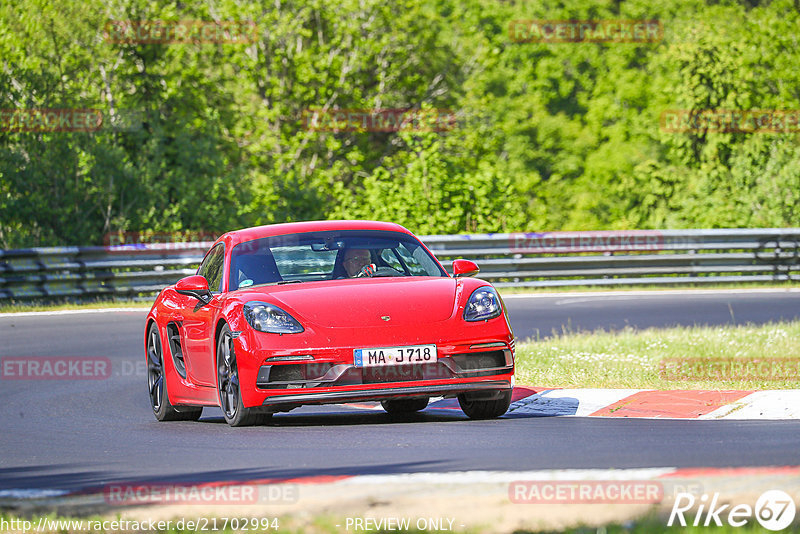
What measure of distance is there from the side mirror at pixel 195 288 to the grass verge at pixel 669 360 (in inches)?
118

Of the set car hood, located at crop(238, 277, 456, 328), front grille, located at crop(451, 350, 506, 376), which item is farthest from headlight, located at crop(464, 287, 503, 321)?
front grille, located at crop(451, 350, 506, 376)

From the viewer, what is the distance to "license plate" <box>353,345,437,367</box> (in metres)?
8.28

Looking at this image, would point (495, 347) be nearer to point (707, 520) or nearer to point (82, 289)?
point (707, 520)

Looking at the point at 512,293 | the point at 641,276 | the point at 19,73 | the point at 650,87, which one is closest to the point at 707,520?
the point at 512,293

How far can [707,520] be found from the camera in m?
4.62

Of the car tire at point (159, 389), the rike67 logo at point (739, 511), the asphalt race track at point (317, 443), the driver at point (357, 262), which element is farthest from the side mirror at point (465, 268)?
the rike67 logo at point (739, 511)

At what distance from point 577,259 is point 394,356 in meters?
15.7

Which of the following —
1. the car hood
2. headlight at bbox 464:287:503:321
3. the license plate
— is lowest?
the license plate

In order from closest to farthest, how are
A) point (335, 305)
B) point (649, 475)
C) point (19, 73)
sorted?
1. point (649, 475)
2. point (335, 305)
3. point (19, 73)

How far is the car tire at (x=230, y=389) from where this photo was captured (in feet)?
28.3

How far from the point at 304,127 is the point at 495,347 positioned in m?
32.9

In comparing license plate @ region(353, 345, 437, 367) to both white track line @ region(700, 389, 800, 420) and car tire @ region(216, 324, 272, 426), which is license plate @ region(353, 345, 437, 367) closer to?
car tire @ region(216, 324, 272, 426)

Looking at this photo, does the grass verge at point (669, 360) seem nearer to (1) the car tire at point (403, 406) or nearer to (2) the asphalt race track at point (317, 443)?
(1) the car tire at point (403, 406)

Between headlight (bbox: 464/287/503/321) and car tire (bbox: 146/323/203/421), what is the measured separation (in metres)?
2.54
